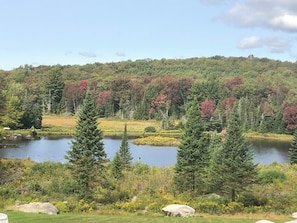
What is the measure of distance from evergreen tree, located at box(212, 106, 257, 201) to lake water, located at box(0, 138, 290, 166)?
19.4 metres

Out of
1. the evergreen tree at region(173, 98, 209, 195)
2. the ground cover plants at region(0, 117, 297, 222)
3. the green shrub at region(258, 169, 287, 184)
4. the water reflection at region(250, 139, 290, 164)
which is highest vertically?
the evergreen tree at region(173, 98, 209, 195)

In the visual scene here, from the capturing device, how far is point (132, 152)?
1825 inches

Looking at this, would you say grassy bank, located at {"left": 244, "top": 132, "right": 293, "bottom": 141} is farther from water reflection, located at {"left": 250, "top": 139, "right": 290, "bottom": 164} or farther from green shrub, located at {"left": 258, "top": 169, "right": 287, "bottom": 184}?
green shrub, located at {"left": 258, "top": 169, "right": 287, "bottom": 184}

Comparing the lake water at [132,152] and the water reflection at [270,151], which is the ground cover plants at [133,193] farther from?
the water reflection at [270,151]

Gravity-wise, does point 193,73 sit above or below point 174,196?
above

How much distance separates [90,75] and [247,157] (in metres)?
103

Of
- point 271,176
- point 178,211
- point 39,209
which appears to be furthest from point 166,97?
point 39,209

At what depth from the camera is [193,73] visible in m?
128

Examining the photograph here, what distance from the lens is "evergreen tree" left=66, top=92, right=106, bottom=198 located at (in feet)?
63.2

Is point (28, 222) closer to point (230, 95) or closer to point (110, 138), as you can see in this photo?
point (110, 138)

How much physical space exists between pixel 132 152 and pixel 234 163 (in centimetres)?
2825

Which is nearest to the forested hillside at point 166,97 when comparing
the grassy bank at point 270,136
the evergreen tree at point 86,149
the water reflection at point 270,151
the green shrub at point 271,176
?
the grassy bank at point 270,136

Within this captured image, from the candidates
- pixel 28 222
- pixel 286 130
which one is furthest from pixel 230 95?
pixel 28 222

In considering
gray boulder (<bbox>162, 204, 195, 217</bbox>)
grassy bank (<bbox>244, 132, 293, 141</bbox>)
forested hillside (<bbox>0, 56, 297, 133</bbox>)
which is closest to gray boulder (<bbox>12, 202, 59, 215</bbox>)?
gray boulder (<bbox>162, 204, 195, 217</bbox>)
